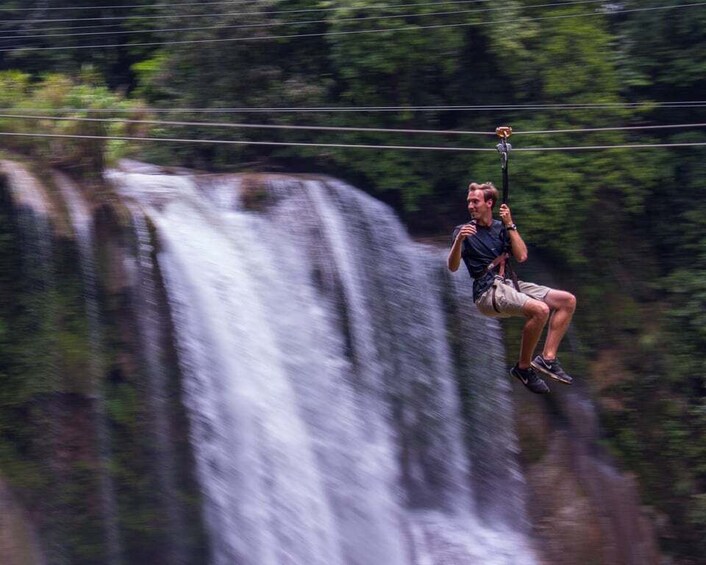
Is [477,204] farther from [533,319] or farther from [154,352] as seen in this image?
[154,352]

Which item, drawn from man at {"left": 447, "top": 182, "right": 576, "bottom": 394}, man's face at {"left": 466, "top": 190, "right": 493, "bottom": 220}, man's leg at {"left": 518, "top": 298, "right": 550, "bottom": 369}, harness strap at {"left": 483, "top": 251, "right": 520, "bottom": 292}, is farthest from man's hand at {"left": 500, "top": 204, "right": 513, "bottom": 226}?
man's leg at {"left": 518, "top": 298, "right": 550, "bottom": 369}

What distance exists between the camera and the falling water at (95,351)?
10.0 m

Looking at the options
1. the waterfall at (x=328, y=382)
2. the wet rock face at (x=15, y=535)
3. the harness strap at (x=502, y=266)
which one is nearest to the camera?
the harness strap at (x=502, y=266)

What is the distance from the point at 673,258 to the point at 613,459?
290 centimetres

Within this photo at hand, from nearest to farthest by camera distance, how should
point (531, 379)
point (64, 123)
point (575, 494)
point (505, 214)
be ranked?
point (505, 214) < point (531, 379) < point (64, 123) < point (575, 494)

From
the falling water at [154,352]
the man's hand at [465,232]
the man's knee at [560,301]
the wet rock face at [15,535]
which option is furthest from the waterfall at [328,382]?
the man's knee at [560,301]

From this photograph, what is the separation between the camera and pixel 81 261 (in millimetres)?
10039

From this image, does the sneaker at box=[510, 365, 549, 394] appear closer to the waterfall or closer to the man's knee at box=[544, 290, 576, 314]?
the man's knee at box=[544, 290, 576, 314]

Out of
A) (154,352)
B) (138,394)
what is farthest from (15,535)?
(154,352)

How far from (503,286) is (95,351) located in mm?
4829

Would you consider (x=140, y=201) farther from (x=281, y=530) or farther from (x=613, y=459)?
(x=613, y=459)

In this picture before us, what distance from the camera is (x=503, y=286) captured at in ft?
24.4

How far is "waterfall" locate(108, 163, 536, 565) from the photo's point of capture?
33.8 ft

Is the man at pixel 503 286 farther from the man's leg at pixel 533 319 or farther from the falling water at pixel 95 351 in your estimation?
the falling water at pixel 95 351
